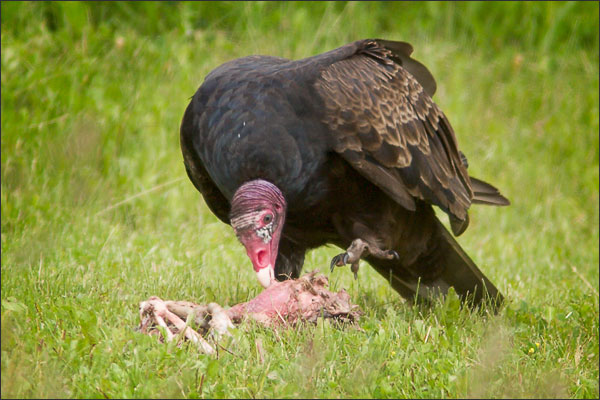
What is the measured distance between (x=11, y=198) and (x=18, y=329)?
2.37m

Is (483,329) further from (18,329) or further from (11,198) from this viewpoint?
(11,198)

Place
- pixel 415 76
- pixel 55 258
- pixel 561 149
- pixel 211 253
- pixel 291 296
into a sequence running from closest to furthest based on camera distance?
pixel 291 296 → pixel 55 258 → pixel 415 76 → pixel 211 253 → pixel 561 149

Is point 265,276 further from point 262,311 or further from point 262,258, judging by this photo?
point 262,311

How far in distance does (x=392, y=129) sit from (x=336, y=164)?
13.7 inches

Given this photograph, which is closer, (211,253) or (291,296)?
(291,296)

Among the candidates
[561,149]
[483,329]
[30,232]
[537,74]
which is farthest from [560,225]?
[30,232]

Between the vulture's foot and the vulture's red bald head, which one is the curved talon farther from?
the vulture's red bald head

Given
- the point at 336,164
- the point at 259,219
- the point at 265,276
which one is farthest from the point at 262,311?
the point at 336,164

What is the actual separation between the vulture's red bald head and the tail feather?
0.84 meters

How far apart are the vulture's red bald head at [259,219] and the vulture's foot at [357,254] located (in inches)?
11.2

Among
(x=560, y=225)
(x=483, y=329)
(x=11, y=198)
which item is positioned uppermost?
(x=483, y=329)

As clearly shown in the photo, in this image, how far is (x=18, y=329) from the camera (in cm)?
294

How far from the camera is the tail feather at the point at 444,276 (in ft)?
13.8

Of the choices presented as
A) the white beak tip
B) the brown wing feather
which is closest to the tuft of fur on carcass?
the white beak tip
